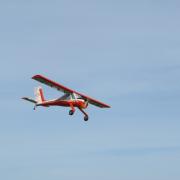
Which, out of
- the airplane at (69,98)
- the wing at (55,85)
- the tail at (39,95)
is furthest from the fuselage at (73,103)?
the tail at (39,95)

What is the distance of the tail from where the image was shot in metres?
87.9

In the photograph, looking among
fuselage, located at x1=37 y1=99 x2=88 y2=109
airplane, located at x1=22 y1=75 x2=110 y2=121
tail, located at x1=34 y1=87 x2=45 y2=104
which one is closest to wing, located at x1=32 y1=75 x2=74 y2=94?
airplane, located at x1=22 y1=75 x2=110 y2=121

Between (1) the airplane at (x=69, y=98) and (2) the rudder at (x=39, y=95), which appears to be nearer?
(1) the airplane at (x=69, y=98)

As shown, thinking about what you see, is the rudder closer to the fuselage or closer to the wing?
the fuselage

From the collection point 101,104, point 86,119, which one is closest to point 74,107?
point 86,119

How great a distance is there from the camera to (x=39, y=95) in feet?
295

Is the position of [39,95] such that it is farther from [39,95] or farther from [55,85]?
[55,85]

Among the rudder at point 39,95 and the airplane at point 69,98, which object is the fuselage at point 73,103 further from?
the rudder at point 39,95

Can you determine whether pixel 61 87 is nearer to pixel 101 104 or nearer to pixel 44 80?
pixel 44 80

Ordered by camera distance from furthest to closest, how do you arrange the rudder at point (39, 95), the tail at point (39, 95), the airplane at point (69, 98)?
the rudder at point (39, 95) < the tail at point (39, 95) < the airplane at point (69, 98)

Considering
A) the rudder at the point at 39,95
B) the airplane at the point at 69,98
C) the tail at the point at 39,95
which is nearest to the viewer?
the airplane at the point at 69,98

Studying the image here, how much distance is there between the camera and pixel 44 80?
80000 millimetres

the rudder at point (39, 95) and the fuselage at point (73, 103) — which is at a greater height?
the rudder at point (39, 95)

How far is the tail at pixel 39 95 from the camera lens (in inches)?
3463
